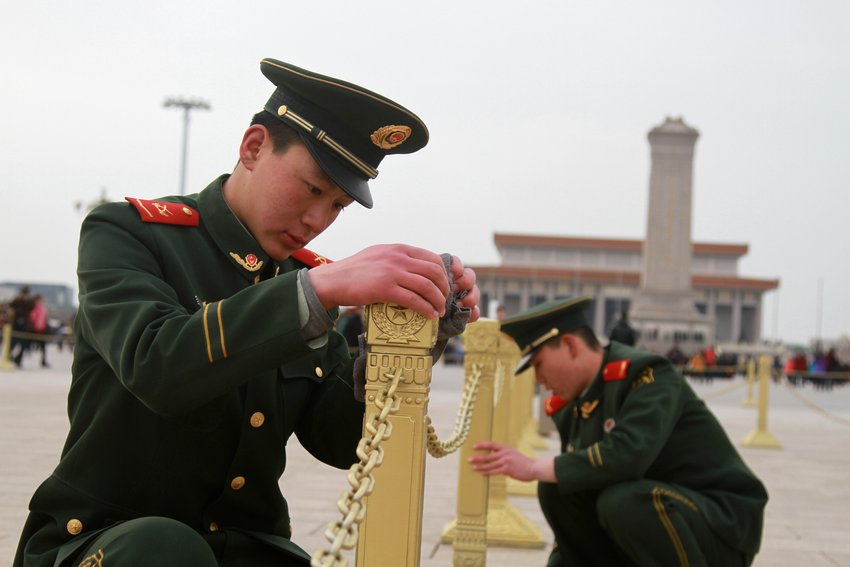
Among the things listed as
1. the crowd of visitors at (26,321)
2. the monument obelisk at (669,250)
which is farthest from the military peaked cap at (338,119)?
the monument obelisk at (669,250)

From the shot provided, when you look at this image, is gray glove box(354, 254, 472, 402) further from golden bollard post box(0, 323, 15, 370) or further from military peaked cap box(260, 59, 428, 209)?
golden bollard post box(0, 323, 15, 370)

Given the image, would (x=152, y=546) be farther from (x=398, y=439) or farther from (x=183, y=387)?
(x=398, y=439)

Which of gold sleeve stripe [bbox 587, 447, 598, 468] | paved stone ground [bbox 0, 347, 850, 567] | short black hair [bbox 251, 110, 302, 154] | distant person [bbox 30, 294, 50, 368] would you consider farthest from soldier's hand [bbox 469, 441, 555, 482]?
distant person [bbox 30, 294, 50, 368]

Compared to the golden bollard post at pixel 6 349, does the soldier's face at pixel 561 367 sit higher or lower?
higher

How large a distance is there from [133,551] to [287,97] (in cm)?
89

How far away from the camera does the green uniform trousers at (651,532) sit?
3172 mm

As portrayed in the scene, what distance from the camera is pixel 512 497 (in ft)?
21.2

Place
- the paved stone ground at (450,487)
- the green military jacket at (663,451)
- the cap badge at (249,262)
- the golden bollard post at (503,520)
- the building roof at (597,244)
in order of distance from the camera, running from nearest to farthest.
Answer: the cap badge at (249,262), the green military jacket at (663,451), the paved stone ground at (450,487), the golden bollard post at (503,520), the building roof at (597,244)

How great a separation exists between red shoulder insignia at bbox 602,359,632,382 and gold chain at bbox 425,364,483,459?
0.47 m

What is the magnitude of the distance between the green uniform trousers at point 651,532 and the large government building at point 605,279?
2527 inches

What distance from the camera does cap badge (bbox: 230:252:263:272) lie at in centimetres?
200

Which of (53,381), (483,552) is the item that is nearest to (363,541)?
(483,552)

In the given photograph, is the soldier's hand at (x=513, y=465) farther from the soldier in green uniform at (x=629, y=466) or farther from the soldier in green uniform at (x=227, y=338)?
the soldier in green uniform at (x=227, y=338)

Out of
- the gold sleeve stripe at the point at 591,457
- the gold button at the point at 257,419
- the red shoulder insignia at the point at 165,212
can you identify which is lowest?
the gold sleeve stripe at the point at 591,457
